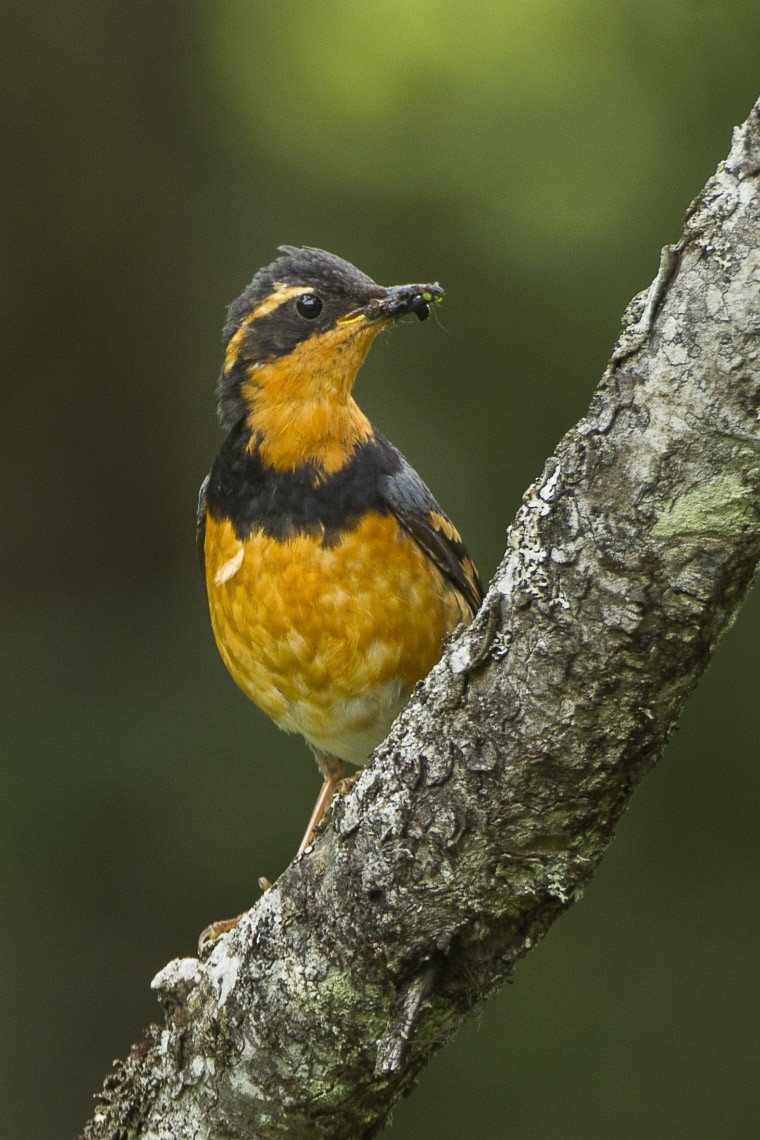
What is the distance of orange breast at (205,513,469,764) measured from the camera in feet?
15.3

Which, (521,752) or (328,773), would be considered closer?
(521,752)

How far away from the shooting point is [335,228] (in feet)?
25.8

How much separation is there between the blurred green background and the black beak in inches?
94.2

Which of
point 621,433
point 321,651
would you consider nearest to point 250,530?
point 321,651

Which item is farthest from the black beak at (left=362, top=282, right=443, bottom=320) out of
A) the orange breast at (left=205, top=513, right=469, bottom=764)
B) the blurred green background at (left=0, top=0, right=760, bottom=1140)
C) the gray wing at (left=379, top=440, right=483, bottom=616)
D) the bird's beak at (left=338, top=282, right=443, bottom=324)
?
the blurred green background at (left=0, top=0, right=760, bottom=1140)

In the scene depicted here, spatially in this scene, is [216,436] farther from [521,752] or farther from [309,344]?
[521,752]

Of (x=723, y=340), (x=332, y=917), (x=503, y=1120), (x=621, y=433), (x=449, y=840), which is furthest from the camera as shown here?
(x=503, y=1120)

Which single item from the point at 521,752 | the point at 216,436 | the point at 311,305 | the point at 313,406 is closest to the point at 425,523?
the point at 313,406

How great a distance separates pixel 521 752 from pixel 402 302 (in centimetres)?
250

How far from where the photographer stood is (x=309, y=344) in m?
4.89

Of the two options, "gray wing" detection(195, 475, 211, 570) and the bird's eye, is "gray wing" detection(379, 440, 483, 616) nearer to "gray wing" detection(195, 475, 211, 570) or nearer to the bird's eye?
the bird's eye

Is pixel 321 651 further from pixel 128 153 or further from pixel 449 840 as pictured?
pixel 128 153

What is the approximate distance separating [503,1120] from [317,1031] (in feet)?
13.4

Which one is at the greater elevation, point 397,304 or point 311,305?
point 397,304
